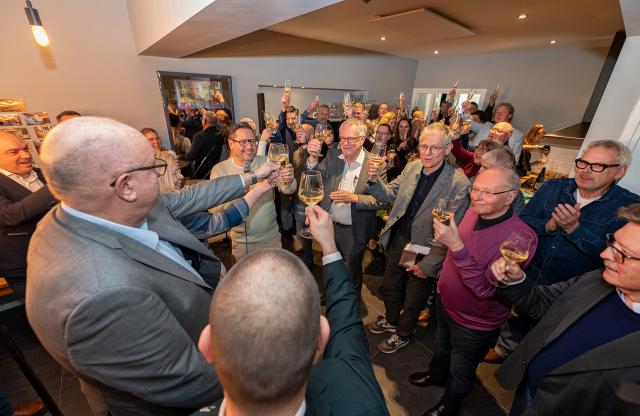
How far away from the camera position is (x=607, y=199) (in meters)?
1.83

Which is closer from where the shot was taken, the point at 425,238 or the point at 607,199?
the point at 607,199

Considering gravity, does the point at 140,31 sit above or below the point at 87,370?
above

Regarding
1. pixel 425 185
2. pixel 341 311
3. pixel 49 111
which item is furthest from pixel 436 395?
pixel 49 111

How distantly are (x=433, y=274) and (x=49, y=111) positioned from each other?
590 centimetres

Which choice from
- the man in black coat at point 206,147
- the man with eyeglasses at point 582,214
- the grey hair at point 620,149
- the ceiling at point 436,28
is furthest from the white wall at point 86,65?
the grey hair at point 620,149

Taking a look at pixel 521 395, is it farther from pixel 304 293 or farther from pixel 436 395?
pixel 304 293

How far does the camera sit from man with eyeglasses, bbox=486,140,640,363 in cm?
177

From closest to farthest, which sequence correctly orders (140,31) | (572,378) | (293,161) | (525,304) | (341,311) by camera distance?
1. (341,311)
2. (572,378)
3. (525,304)
4. (293,161)
5. (140,31)

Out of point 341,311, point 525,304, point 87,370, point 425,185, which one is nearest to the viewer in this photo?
point 87,370

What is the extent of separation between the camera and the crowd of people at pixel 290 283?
2.11 ft

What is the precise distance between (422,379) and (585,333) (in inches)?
57.6

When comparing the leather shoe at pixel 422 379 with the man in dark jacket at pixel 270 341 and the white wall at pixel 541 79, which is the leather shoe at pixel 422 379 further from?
the white wall at pixel 541 79

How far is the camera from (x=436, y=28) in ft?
18.0

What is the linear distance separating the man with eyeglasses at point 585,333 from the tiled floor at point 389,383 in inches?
35.8
